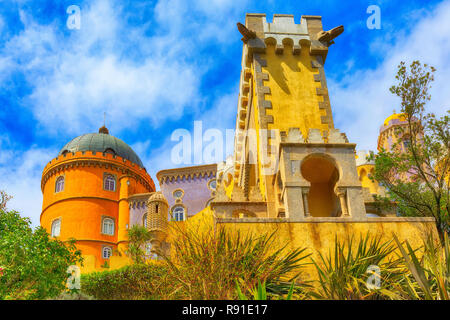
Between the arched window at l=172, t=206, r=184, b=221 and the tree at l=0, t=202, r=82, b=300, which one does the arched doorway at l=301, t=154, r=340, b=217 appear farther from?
the arched window at l=172, t=206, r=184, b=221

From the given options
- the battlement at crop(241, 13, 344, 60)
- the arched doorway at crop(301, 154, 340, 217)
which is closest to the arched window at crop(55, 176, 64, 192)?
the battlement at crop(241, 13, 344, 60)

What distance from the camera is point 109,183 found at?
40.9 meters

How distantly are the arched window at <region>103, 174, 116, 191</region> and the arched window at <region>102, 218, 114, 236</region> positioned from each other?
2.91m

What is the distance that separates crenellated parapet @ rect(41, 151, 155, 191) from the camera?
40188 mm

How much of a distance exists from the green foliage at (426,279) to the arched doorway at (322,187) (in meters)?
5.03

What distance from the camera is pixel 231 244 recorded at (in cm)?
993

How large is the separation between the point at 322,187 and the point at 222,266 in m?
7.03

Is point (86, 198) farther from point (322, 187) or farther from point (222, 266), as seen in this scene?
point (222, 266)

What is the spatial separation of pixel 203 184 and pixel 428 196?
2649 cm

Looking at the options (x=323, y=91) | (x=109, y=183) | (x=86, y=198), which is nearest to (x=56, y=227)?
(x=86, y=198)

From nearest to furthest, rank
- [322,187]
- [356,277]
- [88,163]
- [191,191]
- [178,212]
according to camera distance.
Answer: [356,277] < [322,187] < [88,163] < [178,212] < [191,191]

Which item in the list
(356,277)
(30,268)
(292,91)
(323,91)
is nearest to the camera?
(356,277)
